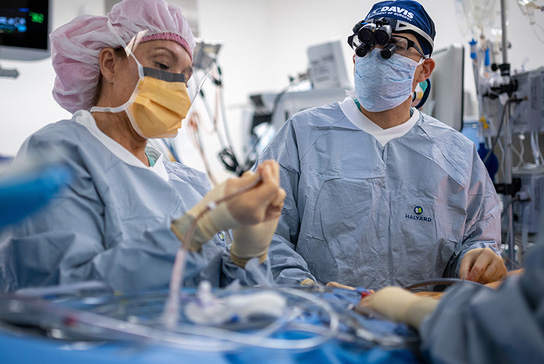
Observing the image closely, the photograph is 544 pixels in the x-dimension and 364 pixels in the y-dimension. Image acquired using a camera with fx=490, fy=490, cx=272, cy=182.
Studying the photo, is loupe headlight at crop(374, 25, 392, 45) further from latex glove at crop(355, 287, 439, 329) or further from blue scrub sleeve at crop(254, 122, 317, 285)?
latex glove at crop(355, 287, 439, 329)

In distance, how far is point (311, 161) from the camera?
1734 millimetres

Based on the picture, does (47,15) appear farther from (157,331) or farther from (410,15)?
(157,331)

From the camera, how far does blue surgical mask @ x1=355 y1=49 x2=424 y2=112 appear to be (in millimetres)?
1746

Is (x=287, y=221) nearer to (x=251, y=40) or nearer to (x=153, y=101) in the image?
(x=153, y=101)

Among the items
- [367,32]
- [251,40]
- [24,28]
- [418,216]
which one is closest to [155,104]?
[367,32]

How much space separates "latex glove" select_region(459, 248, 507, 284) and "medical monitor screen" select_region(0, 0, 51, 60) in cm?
224

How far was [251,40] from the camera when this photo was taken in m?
6.20

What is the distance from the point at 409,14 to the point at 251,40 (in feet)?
15.3

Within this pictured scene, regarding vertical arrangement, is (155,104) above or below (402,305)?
above

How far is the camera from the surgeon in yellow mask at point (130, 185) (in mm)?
1052

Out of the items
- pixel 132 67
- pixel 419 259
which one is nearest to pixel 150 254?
pixel 132 67

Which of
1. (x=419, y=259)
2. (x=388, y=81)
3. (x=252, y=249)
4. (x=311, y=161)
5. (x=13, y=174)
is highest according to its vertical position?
(x=388, y=81)

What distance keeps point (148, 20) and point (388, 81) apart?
85 centimetres

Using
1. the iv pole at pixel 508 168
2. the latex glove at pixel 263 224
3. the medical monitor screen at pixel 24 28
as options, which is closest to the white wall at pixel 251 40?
the medical monitor screen at pixel 24 28
